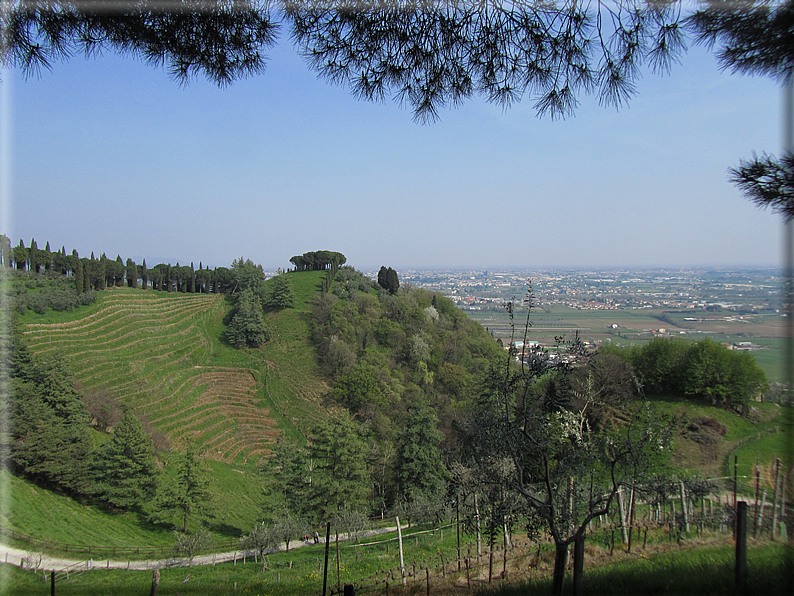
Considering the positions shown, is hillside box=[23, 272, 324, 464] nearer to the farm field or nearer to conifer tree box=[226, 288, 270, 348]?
conifer tree box=[226, 288, 270, 348]

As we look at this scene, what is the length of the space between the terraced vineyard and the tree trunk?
22.2 m

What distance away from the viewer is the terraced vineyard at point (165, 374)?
20.8 metres

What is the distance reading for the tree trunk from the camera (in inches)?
89.9

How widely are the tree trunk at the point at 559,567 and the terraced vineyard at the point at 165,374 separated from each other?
22.2 metres

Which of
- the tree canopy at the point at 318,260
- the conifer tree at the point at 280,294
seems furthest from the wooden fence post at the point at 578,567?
the tree canopy at the point at 318,260

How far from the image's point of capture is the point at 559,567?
2.34 meters

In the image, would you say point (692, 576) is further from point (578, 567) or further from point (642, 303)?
point (642, 303)

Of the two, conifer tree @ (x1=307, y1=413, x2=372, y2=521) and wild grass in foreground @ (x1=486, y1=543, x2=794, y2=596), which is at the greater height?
wild grass in foreground @ (x1=486, y1=543, x2=794, y2=596)

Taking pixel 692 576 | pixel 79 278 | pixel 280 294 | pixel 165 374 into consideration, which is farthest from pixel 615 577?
pixel 280 294

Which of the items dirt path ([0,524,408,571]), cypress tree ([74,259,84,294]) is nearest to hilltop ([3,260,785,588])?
cypress tree ([74,259,84,294])

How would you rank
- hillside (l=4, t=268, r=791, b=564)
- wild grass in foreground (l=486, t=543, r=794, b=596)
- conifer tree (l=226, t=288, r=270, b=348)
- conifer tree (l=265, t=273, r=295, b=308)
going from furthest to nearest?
1. conifer tree (l=265, t=273, r=295, b=308)
2. conifer tree (l=226, t=288, r=270, b=348)
3. hillside (l=4, t=268, r=791, b=564)
4. wild grass in foreground (l=486, t=543, r=794, b=596)

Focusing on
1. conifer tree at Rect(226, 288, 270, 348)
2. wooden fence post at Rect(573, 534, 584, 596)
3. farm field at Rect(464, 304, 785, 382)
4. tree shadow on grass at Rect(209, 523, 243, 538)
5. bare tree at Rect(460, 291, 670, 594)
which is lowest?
tree shadow on grass at Rect(209, 523, 243, 538)

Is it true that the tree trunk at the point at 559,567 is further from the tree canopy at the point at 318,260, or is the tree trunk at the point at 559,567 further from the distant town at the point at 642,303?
the tree canopy at the point at 318,260

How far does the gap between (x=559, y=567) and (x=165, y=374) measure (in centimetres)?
2733
